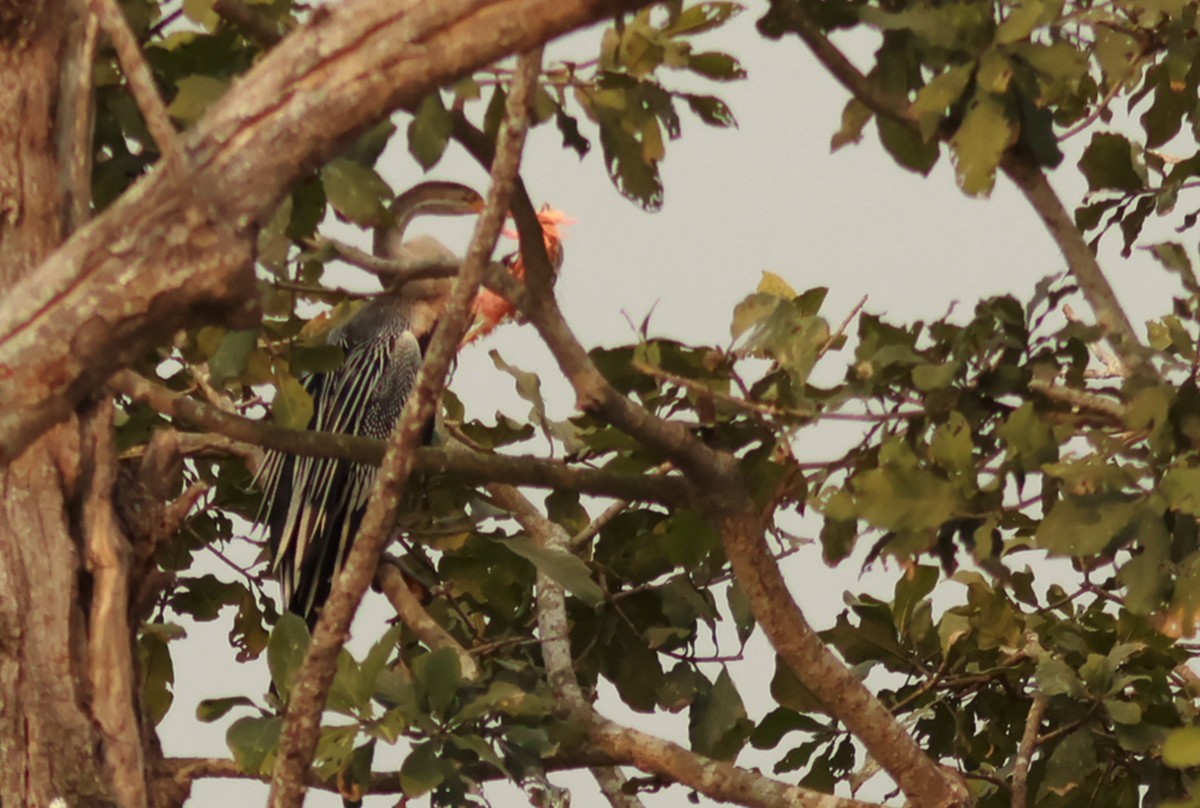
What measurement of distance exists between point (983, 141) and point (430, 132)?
496 millimetres

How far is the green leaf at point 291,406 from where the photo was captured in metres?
1.78

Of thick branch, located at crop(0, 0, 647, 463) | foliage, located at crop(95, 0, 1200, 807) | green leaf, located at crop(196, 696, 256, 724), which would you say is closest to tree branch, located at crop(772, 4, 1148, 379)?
foliage, located at crop(95, 0, 1200, 807)

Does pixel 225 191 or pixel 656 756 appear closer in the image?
pixel 225 191

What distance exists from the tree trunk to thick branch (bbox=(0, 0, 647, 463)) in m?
0.47

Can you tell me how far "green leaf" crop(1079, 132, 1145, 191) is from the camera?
1816 mm

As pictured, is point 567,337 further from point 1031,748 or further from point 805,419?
point 1031,748

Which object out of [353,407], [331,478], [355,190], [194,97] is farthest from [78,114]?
[353,407]

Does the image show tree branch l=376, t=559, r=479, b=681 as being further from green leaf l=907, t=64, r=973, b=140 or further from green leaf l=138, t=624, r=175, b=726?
green leaf l=907, t=64, r=973, b=140

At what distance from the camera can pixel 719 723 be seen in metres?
2.02

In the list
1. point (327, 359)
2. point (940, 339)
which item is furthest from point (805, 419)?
point (327, 359)

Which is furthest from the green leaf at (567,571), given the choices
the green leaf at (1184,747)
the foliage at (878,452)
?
the green leaf at (1184,747)

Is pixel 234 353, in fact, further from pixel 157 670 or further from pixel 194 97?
pixel 157 670

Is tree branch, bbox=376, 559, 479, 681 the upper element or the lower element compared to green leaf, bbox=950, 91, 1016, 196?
upper

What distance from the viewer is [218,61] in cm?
172
